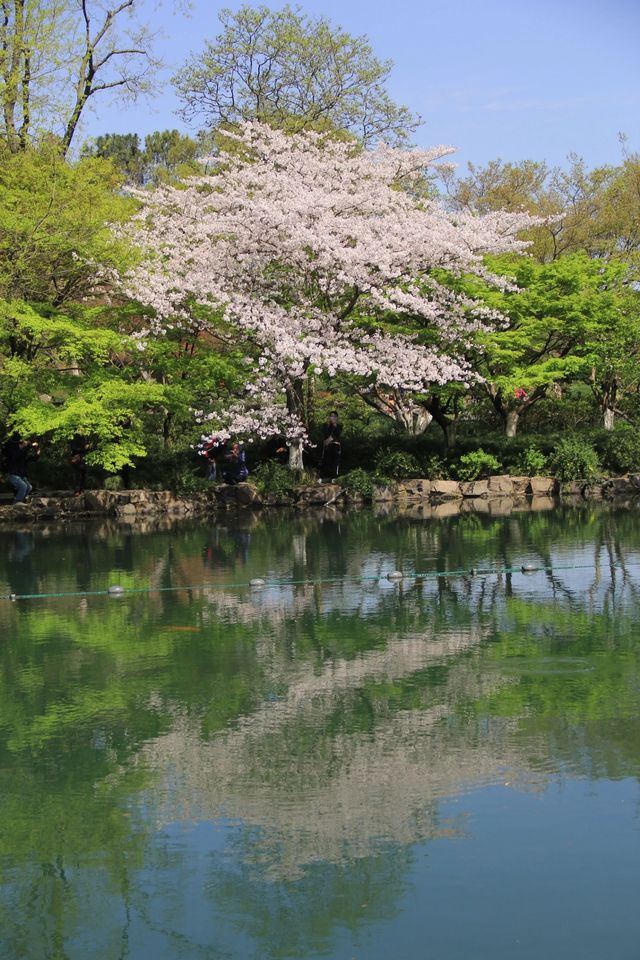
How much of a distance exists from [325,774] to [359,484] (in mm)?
17500

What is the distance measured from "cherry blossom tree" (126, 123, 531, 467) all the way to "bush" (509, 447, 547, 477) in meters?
2.11

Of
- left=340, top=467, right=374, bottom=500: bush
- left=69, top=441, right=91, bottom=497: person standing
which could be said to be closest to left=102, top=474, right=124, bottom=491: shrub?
left=69, top=441, right=91, bottom=497: person standing

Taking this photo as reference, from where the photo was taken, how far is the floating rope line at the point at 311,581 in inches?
463

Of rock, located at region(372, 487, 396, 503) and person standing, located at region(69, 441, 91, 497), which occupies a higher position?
person standing, located at region(69, 441, 91, 497)

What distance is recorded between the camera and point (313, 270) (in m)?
22.3

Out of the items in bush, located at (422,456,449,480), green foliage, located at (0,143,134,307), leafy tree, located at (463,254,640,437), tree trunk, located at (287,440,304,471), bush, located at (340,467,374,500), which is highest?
green foliage, located at (0,143,134,307)

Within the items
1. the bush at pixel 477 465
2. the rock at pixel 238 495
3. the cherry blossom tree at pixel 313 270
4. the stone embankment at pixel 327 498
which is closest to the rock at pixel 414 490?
the stone embankment at pixel 327 498

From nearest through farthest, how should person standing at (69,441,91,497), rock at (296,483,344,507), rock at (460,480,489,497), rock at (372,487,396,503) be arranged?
person standing at (69,441,91,497)
rock at (296,483,344,507)
rock at (460,480,489,497)
rock at (372,487,396,503)

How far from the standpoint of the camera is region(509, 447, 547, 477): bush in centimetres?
2369

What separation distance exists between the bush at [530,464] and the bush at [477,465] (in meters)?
0.40

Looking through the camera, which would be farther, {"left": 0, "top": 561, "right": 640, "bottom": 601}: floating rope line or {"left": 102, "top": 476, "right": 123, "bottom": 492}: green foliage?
{"left": 102, "top": 476, "right": 123, "bottom": 492}: green foliage

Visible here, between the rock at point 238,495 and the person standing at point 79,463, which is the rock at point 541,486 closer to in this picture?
the rock at point 238,495

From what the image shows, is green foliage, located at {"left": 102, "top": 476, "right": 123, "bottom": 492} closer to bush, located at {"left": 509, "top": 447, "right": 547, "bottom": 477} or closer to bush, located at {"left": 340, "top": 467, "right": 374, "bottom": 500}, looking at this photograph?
bush, located at {"left": 340, "top": 467, "right": 374, "bottom": 500}

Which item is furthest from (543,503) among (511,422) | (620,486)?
(511,422)
